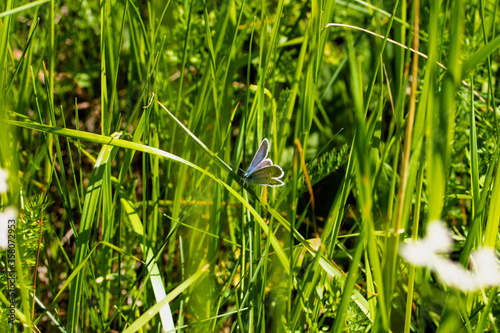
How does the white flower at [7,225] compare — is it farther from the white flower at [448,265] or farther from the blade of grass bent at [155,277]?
the white flower at [448,265]

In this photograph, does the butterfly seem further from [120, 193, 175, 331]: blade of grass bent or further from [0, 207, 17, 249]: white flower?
[0, 207, 17, 249]: white flower

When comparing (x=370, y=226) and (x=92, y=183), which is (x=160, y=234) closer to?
(x=92, y=183)

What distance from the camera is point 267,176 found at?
1104mm

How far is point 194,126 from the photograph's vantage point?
1451mm

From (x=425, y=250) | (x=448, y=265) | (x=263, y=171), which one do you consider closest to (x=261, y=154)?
(x=263, y=171)

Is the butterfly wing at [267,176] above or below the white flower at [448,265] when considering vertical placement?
above

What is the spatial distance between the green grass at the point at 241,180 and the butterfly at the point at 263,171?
47 millimetres

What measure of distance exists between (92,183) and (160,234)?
474 millimetres

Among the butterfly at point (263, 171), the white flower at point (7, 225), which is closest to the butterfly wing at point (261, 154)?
the butterfly at point (263, 171)

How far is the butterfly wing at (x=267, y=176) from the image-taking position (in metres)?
1.04

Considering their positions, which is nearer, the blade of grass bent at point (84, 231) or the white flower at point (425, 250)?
the white flower at point (425, 250)

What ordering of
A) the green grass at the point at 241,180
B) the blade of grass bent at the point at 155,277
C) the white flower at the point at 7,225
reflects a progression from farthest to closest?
1. the blade of grass bent at the point at 155,277
2. the white flower at the point at 7,225
3. the green grass at the point at 241,180

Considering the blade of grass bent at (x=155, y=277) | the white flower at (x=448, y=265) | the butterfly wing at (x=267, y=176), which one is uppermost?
the butterfly wing at (x=267, y=176)

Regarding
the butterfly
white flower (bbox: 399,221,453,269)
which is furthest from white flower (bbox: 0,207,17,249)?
white flower (bbox: 399,221,453,269)
